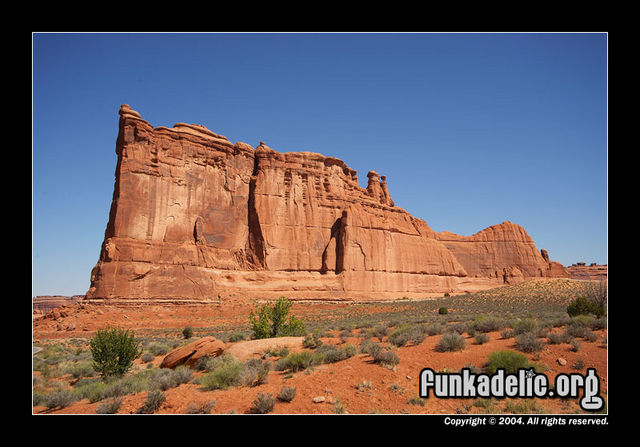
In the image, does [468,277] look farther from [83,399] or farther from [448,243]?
[83,399]

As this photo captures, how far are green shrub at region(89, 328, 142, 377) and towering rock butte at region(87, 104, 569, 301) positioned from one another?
28.6 m

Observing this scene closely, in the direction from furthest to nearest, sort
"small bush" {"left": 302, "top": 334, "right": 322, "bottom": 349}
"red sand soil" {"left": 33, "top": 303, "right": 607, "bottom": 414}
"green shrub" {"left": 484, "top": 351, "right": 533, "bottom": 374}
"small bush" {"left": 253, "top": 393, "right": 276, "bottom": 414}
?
"small bush" {"left": 302, "top": 334, "right": 322, "bottom": 349} → "green shrub" {"left": 484, "top": 351, "right": 533, "bottom": 374} → "red sand soil" {"left": 33, "top": 303, "right": 607, "bottom": 414} → "small bush" {"left": 253, "top": 393, "right": 276, "bottom": 414}

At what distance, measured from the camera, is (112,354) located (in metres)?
13.1

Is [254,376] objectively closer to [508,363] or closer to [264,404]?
[264,404]

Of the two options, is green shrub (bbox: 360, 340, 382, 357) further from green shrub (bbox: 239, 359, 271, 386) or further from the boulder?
the boulder

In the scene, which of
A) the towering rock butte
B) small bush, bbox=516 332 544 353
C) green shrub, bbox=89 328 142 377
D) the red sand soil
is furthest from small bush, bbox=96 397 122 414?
the towering rock butte

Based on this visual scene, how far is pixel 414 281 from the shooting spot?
66.5m

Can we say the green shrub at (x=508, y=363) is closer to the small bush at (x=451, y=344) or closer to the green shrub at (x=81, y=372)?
the small bush at (x=451, y=344)

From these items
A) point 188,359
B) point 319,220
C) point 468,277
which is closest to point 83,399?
point 188,359

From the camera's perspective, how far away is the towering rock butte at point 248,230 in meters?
42.3

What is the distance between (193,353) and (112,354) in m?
2.68

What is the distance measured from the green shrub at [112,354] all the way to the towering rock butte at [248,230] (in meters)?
28.6

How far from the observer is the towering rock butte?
42344 mm

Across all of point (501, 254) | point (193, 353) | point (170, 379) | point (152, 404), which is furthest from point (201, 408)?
point (501, 254)
